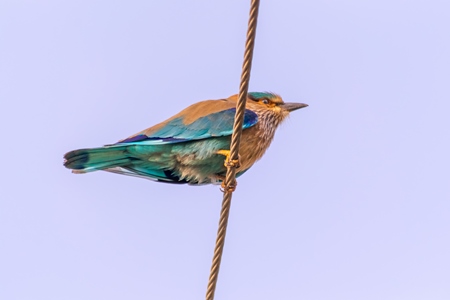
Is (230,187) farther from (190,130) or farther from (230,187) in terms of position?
(190,130)

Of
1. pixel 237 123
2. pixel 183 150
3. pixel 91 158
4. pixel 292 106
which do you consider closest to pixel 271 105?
pixel 292 106

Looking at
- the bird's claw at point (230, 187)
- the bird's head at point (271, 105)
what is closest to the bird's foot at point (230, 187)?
the bird's claw at point (230, 187)

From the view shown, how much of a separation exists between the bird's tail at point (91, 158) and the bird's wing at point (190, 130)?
0.10m

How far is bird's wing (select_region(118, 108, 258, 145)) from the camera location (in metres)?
5.77

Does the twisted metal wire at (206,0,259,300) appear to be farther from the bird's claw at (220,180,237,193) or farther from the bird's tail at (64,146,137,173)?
the bird's tail at (64,146,137,173)

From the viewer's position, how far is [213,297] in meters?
4.02

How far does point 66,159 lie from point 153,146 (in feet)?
1.85

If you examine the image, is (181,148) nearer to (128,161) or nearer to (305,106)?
(128,161)

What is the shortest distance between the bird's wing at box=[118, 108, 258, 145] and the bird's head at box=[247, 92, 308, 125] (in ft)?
1.25

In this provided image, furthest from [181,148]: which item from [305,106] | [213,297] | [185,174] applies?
[213,297]

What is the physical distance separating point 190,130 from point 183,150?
158mm

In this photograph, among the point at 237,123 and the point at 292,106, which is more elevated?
the point at 292,106

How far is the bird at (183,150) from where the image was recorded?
569 cm

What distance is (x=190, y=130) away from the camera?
5.87 metres
